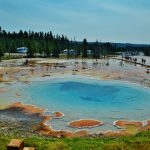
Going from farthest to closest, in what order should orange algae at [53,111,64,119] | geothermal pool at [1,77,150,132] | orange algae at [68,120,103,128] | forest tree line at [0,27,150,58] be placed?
forest tree line at [0,27,150,58]
geothermal pool at [1,77,150,132]
orange algae at [53,111,64,119]
orange algae at [68,120,103,128]

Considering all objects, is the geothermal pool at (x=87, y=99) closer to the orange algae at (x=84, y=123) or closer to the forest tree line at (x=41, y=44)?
the orange algae at (x=84, y=123)

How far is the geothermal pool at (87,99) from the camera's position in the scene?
29156mm

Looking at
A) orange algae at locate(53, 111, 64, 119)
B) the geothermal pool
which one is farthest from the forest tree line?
orange algae at locate(53, 111, 64, 119)

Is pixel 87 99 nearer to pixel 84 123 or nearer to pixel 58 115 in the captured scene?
pixel 58 115

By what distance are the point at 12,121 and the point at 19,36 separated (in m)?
124

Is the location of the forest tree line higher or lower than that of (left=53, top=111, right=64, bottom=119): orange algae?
higher

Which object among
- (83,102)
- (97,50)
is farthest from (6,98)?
(97,50)

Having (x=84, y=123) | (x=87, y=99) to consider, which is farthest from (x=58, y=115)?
(x=87, y=99)

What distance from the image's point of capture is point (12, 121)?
26.0 meters

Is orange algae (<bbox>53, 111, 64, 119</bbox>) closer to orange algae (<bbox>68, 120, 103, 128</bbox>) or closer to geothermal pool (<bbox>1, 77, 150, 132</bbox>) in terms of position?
geothermal pool (<bbox>1, 77, 150, 132</bbox>)

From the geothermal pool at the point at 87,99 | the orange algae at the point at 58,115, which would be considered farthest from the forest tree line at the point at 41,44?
the orange algae at the point at 58,115

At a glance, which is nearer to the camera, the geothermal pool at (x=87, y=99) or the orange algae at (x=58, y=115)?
the orange algae at (x=58, y=115)

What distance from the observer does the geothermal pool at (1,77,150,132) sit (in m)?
29.2

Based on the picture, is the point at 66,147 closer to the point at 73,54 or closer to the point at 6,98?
the point at 6,98
